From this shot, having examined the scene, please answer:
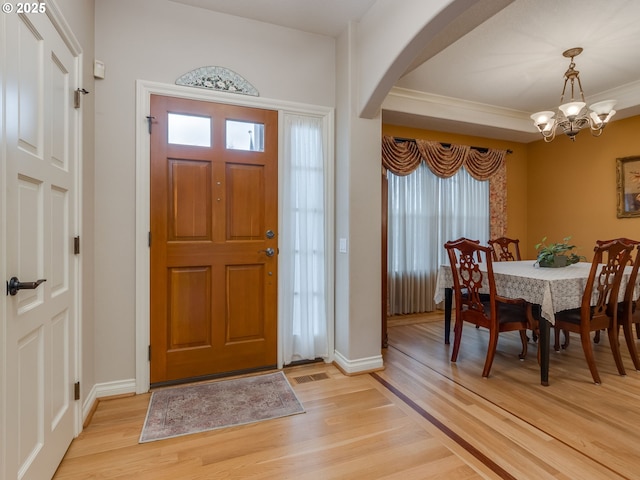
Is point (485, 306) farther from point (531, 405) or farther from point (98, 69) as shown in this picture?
point (98, 69)

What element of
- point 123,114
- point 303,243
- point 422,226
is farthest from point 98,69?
point 422,226

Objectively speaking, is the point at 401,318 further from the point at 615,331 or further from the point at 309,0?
the point at 309,0

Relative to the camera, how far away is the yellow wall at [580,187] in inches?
166

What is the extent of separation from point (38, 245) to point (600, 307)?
12.0 feet

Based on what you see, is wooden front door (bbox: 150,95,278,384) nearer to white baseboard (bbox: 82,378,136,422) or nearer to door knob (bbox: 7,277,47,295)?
white baseboard (bbox: 82,378,136,422)

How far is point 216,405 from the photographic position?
7.23ft

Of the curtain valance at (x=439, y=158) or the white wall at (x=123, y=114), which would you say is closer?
the white wall at (x=123, y=114)

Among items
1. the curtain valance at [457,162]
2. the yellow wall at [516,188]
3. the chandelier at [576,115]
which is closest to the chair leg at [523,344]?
the chandelier at [576,115]

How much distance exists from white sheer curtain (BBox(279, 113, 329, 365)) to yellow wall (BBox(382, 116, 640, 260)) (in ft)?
6.50

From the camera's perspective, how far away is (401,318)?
452 cm

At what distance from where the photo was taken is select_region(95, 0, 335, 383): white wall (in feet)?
7.47

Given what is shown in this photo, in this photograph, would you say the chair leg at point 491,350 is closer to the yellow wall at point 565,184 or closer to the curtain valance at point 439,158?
the curtain valance at point 439,158

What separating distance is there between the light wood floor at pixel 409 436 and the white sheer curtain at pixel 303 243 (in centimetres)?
34

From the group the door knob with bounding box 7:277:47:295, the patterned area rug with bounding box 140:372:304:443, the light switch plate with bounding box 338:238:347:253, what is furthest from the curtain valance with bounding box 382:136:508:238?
the door knob with bounding box 7:277:47:295
